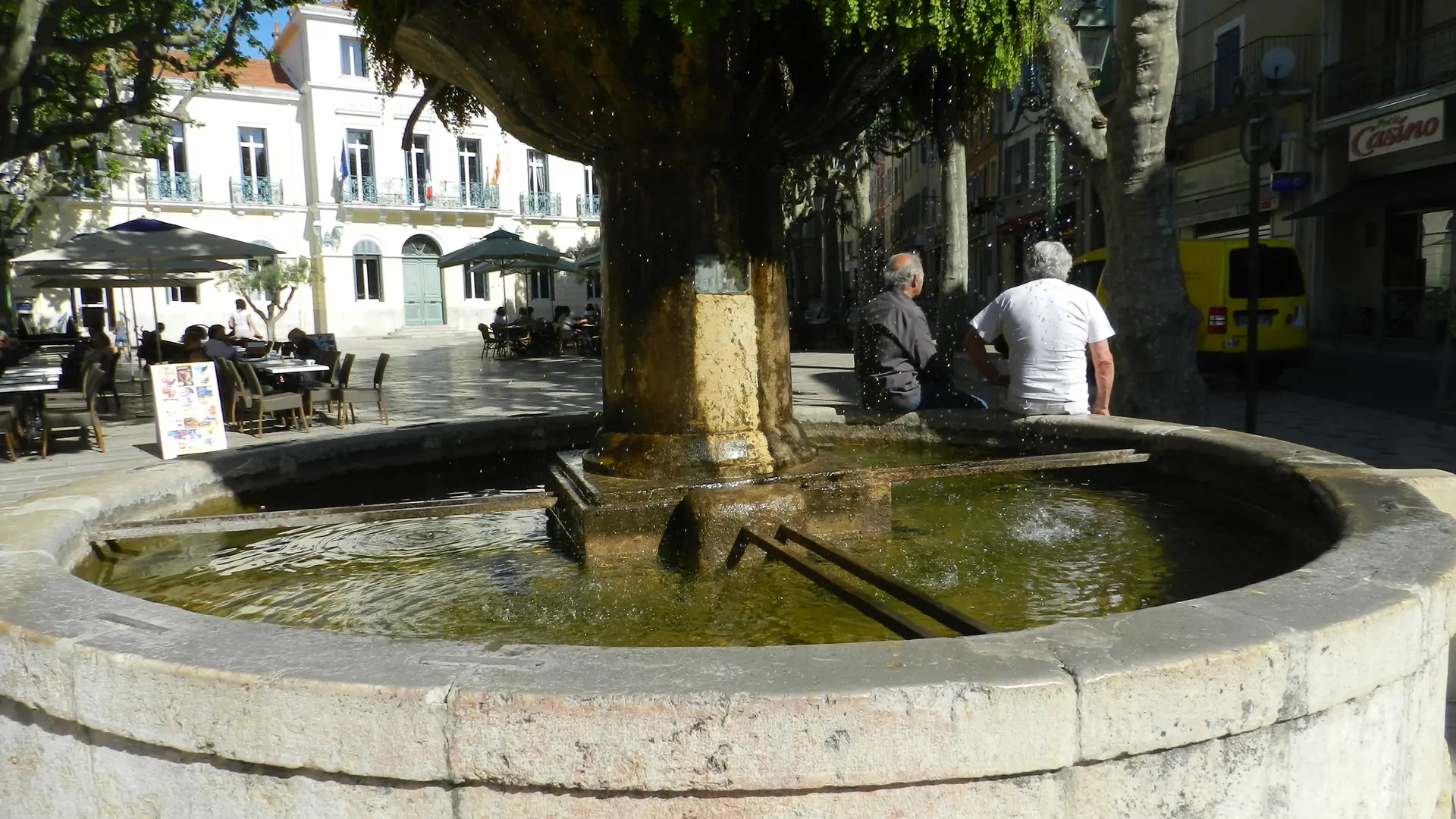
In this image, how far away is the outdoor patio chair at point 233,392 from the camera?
11172 mm

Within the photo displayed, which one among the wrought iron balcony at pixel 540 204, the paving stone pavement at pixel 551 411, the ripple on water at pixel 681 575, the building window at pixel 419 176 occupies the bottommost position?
the paving stone pavement at pixel 551 411

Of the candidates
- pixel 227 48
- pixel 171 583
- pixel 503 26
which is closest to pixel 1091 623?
pixel 503 26

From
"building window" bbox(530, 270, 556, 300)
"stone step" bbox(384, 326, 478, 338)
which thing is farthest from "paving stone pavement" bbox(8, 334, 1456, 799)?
"building window" bbox(530, 270, 556, 300)

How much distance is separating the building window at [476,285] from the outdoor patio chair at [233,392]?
1175 inches

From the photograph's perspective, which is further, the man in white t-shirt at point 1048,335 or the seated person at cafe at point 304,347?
the seated person at cafe at point 304,347

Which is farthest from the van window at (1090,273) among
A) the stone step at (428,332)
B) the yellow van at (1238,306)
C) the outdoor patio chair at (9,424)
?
the stone step at (428,332)

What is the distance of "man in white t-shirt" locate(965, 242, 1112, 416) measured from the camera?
525 centimetres

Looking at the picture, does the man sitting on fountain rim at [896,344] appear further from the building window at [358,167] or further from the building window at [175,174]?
the building window at [358,167]

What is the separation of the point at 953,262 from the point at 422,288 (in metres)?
29.6

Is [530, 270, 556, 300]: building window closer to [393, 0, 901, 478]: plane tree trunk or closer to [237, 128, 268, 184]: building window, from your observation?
[237, 128, 268, 184]: building window

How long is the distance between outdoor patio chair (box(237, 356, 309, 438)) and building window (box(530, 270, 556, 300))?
31.9m

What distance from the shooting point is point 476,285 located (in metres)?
41.6

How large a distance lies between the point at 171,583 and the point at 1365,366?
17.6 metres

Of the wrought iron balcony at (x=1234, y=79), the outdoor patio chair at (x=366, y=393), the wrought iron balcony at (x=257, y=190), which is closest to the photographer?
the outdoor patio chair at (x=366, y=393)
